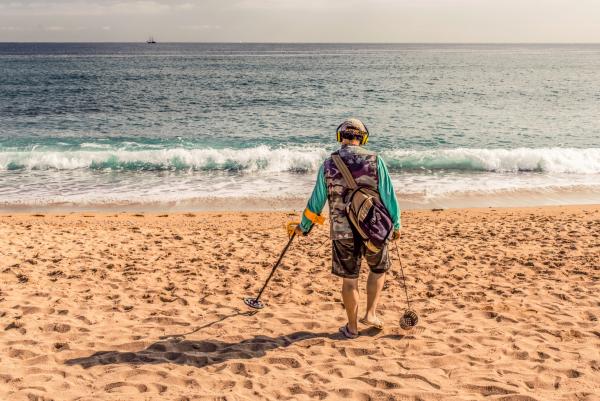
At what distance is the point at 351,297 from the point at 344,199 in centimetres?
88

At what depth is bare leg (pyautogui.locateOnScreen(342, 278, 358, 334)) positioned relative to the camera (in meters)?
4.55

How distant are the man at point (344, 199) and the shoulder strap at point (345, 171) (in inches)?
1.0

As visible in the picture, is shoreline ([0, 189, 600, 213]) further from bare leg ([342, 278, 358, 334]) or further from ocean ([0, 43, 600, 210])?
bare leg ([342, 278, 358, 334])

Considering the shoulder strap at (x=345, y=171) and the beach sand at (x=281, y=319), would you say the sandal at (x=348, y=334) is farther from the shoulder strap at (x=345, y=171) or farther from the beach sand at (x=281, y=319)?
the shoulder strap at (x=345, y=171)

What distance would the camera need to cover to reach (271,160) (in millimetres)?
16406

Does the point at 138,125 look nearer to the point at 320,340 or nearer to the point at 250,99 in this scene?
the point at 250,99

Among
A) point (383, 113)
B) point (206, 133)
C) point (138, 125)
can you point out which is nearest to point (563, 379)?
point (206, 133)

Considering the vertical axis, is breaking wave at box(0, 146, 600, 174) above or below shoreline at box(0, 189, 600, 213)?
above

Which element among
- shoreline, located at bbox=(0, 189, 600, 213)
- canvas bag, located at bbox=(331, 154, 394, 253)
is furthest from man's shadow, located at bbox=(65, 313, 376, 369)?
shoreline, located at bbox=(0, 189, 600, 213)

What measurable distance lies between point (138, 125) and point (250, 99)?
10474 millimetres

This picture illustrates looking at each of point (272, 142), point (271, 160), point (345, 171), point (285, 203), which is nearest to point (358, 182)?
point (345, 171)

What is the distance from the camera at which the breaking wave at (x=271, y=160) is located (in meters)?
15.9

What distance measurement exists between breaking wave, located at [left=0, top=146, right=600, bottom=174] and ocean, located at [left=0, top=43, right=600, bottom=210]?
0.05m

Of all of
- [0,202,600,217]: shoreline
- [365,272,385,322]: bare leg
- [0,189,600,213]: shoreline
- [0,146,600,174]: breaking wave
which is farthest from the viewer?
[0,146,600,174]: breaking wave
